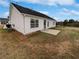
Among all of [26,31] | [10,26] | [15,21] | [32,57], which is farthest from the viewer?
[10,26]

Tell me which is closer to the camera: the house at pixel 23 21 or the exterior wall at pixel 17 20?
the house at pixel 23 21

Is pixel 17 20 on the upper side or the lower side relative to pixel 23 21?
upper

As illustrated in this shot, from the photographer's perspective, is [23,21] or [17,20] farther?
[17,20]

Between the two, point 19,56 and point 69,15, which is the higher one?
point 69,15

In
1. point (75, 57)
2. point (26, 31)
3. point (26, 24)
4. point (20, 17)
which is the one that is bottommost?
point (75, 57)

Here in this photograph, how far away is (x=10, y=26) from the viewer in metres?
18.5

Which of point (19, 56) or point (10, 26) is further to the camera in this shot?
point (10, 26)

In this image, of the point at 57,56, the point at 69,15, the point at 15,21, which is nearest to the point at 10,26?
the point at 15,21

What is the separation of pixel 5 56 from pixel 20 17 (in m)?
8.19

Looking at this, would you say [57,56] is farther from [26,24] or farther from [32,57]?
[26,24]

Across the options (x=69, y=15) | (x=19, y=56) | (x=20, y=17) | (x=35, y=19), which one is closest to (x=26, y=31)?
(x=20, y=17)

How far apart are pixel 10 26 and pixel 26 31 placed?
196 inches

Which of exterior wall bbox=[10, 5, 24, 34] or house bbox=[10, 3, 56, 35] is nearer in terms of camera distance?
house bbox=[10, 3, 56, 35]

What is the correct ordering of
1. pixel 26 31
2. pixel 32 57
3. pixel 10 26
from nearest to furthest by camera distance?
pixel 32 57
pixel 26 31
pixel 10 26
